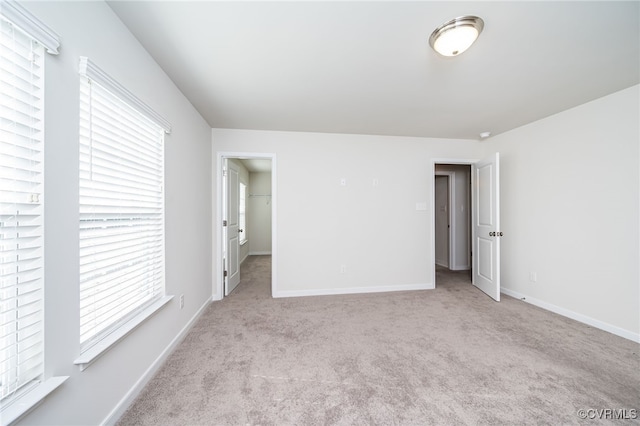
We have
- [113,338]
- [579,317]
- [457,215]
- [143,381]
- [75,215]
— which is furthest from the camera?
[457,215]

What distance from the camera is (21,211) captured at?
2.84ft

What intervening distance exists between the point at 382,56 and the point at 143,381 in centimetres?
296

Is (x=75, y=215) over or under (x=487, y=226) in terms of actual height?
over

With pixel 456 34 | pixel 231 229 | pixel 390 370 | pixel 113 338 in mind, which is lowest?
pixel 390 370

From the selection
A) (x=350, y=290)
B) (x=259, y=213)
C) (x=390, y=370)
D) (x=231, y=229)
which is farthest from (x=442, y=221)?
(x=259, y=213)

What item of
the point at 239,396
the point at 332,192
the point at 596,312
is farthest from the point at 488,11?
the point at 596,312

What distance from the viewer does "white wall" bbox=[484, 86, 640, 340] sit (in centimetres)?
217

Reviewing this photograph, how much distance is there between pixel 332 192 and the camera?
346 cm

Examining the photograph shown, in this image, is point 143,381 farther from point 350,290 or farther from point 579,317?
point 579,317

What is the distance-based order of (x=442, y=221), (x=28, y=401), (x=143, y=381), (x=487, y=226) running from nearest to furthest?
(x=28, y=401)
(x=143, y=381)
(x=487, y=226)
(x=442, y=221)

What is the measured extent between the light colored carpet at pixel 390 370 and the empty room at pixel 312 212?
0.06ft

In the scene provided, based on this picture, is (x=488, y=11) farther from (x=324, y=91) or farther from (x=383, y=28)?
(x=324, y=91)

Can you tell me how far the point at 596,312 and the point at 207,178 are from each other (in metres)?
4.78

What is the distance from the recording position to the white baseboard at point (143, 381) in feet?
4.29
